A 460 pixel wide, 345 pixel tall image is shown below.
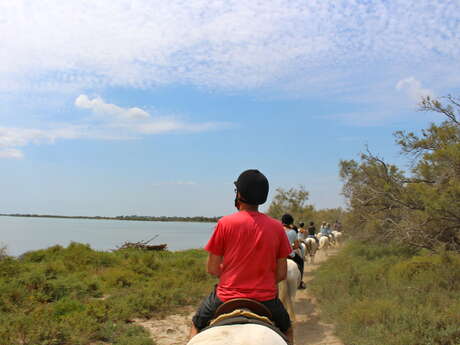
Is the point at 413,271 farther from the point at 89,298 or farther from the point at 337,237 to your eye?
the point at 337,237

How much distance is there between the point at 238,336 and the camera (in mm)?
2422

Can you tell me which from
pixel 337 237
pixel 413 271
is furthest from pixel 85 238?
pixel 413 271

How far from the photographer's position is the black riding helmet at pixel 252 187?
3230mm

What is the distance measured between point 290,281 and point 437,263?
18.2 feet

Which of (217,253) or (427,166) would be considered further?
(427,166)

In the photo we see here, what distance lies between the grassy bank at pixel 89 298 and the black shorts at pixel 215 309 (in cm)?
388

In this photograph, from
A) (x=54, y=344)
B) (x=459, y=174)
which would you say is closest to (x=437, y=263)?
(x=459, y=174)

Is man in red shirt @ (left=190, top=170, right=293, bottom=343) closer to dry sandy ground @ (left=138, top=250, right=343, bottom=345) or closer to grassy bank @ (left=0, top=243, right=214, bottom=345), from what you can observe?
grassy bank @ (left=0, top=243, right=214, bottom=345)

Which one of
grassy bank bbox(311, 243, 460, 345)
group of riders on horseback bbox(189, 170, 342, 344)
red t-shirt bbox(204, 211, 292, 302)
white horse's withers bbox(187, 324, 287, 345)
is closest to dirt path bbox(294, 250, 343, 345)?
grassy bank bbox(311, 243, 460, 345)

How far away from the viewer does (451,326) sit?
5.96 metres

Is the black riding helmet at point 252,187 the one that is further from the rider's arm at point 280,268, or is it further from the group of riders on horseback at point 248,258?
the rider's arm at point 280,268

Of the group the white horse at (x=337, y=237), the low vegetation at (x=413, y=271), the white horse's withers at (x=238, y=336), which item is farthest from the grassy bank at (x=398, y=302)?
the white horse at (x=337, y=237)

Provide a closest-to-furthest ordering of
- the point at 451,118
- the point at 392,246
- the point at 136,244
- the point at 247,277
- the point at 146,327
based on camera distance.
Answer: the point at 247,277
the point at 146,327
the point at 451,118
the point at 392,246
the point at 136,244

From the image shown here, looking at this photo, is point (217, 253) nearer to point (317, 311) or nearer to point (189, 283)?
point (317, 311)
